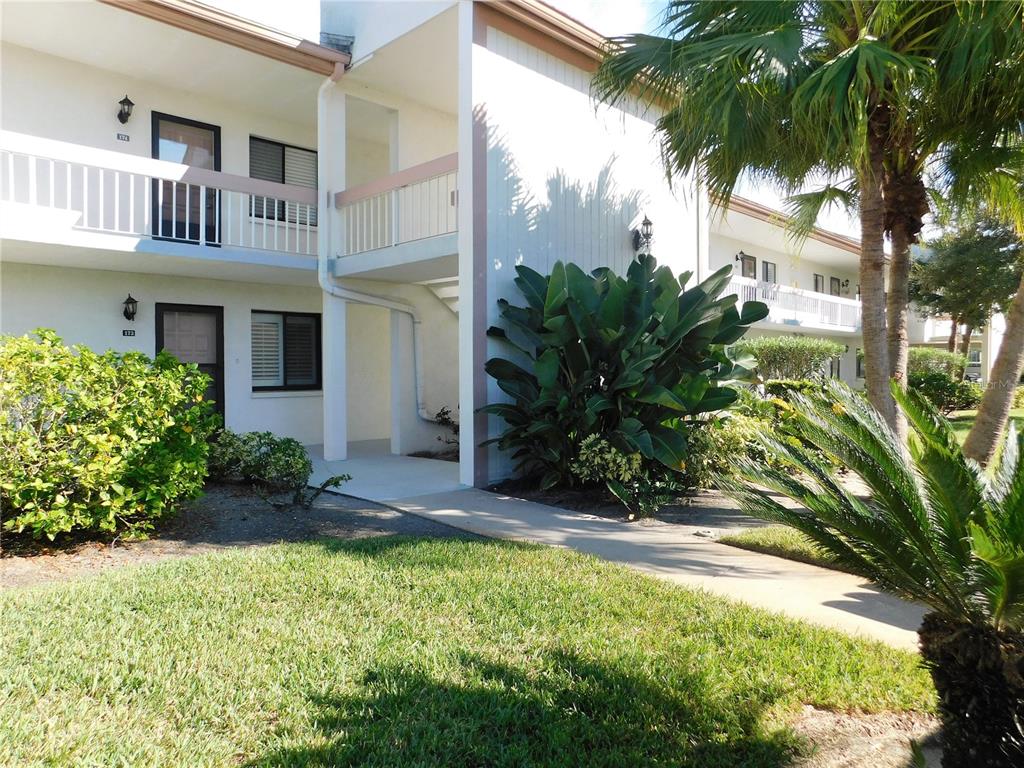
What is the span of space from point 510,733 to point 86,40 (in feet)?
36.2

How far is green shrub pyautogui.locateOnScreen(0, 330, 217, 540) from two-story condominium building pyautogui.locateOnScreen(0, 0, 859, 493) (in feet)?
12.5

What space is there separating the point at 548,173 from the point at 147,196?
228 inches

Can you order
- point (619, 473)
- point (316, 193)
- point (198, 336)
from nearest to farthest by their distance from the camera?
point (619, 473), point (316, 193), point (198, 336)

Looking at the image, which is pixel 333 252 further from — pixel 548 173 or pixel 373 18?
pixel 548 173

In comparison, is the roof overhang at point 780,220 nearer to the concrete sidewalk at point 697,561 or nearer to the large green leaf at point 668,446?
the large green leaf at point 668,446

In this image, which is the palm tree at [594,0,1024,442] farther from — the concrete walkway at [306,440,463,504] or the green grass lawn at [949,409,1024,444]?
the green grass lawn at [949,409,1024,444]

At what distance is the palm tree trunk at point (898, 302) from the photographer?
26.0 feet

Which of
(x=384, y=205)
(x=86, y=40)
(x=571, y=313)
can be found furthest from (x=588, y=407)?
(x=86, y=40)

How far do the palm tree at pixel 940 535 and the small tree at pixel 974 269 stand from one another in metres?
21.4

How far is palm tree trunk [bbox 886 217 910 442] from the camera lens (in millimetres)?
7938

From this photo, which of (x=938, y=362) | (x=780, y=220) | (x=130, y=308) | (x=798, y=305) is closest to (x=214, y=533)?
(x=130, y=308)

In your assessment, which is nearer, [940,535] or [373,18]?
[940,535]

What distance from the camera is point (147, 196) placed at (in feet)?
32.0

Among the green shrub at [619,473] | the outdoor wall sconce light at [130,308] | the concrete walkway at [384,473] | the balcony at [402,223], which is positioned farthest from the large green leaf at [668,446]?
the outdoor wall sconce light at [130,308]
